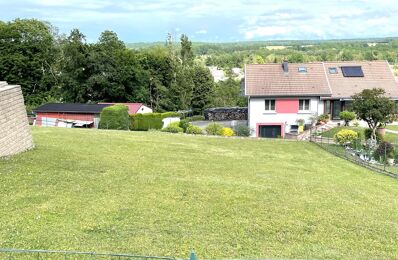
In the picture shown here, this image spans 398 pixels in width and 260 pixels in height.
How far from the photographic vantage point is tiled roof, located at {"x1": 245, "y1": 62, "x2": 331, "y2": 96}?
123 feet

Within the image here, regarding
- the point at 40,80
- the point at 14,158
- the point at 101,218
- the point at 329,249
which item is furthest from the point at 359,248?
the point at 40,80

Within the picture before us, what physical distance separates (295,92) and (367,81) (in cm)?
803

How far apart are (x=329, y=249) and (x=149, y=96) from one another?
5299cm

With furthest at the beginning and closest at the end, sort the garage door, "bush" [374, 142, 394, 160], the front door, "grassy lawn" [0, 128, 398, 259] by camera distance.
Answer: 1. the front door
2. the garage door
3. "bush" [374, 142, 394, 160]
4. "grassy lawn" [0, 128, 398, 259]

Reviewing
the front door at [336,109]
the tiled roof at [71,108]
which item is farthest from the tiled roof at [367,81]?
the tiled roof at [71,108]

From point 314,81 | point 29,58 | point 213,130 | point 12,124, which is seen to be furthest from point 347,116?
point 29,58

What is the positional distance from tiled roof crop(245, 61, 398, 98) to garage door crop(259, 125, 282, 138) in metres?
3.18

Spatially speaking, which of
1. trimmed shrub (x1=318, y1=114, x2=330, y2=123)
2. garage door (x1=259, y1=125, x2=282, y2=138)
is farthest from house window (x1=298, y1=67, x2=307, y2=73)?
garage door (x1=259, y1=125, x2=282, y2=138)

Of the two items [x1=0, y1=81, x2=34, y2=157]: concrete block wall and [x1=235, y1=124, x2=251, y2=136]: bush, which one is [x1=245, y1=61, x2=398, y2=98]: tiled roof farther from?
[x1=0, y1=81, x2=34, y2=157]: concrete block wall

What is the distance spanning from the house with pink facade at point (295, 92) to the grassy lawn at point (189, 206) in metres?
20.0

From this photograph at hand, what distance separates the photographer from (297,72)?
39562 millimetres

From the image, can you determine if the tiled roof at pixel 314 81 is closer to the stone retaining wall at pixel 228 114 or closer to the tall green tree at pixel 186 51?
the stone retaining wall at pixel 228 114

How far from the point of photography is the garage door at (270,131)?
38.1 m

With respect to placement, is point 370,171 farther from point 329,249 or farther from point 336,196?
point 329,249
